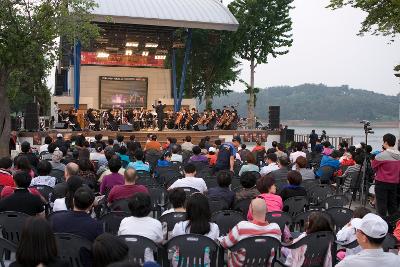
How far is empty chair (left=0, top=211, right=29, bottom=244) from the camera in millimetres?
5590

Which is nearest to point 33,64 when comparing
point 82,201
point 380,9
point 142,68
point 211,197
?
point 211,197

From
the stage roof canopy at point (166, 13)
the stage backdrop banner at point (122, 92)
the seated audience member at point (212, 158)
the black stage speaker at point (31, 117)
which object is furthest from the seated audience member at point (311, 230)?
the stage backdrop banner at point (122, 92)

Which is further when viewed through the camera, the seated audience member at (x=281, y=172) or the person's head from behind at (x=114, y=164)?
the seated audience member at (x=281, y=172)

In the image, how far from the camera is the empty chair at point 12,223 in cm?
559

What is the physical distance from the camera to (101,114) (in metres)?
27.6

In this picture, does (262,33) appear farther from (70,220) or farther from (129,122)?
(70,220)

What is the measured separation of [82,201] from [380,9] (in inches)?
728

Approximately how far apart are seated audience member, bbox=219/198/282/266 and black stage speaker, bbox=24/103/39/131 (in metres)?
20.9

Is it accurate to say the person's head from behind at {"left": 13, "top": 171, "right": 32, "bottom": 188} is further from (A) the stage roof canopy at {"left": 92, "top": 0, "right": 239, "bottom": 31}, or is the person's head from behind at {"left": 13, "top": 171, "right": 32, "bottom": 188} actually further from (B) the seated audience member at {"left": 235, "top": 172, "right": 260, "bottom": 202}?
(A) the stage roof canopy at {"left": 92, "top": 0, "right": 239, "bottom": 31}

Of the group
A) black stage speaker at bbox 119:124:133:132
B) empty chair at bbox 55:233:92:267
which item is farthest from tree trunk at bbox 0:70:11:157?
empty chair at bbox 55:233:92:267

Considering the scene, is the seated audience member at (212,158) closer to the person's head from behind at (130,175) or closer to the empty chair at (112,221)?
the person's head from behind at (130,175)

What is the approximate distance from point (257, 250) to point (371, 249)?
1.29m

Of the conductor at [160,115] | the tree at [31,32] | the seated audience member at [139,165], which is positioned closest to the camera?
the seated audience member at [139,165]

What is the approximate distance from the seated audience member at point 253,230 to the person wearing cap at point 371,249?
4.54 ft
